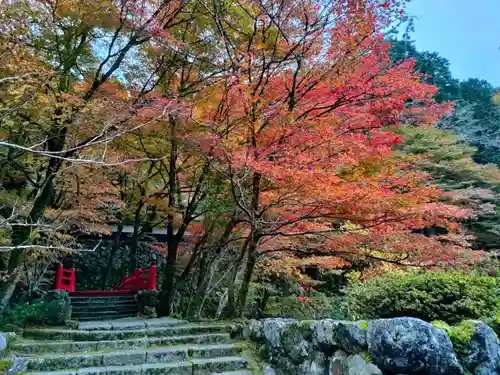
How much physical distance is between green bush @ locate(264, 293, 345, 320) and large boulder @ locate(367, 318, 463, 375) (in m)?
9.24

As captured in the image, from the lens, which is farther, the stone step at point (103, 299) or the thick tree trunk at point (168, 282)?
the stone step at point (103, 299)

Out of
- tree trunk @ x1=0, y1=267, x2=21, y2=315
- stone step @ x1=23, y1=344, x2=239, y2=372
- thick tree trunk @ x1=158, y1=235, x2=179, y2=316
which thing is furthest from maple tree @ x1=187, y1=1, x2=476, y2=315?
tree trunk @ x1=0, y1=267, x2=21, y2=315

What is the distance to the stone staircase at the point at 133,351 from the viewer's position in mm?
4707

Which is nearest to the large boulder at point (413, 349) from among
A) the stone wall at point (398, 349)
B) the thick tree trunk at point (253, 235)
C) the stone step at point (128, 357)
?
the stone wall at point (398, 349)

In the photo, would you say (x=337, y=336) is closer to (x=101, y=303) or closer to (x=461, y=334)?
(x=461, y=334)

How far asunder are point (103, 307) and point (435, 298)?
967cm

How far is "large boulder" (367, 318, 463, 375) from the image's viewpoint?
2742mm

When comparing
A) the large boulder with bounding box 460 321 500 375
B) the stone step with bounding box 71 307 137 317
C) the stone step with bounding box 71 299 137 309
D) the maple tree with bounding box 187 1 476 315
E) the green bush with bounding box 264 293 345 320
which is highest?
the maple tree with bounding box 187 1 476 315

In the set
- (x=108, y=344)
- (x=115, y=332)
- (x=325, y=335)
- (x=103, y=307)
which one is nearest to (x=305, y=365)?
(x=325, y=335)

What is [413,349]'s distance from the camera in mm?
2799

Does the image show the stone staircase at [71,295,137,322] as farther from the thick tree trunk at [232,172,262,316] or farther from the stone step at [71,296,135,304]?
the thick tree trunk at [232,172,262,316]

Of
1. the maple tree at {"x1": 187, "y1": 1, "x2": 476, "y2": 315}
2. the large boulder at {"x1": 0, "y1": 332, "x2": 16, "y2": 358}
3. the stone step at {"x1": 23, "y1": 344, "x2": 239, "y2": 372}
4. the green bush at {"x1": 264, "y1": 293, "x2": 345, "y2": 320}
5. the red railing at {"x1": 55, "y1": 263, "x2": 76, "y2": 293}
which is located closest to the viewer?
the large boulder at {"x1": 0, "y1": 332, "x2": 16, "y2": 358}

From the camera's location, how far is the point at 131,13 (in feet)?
22.4

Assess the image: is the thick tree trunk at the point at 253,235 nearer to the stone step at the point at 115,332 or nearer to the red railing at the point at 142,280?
the stone step at the point at 115,332
